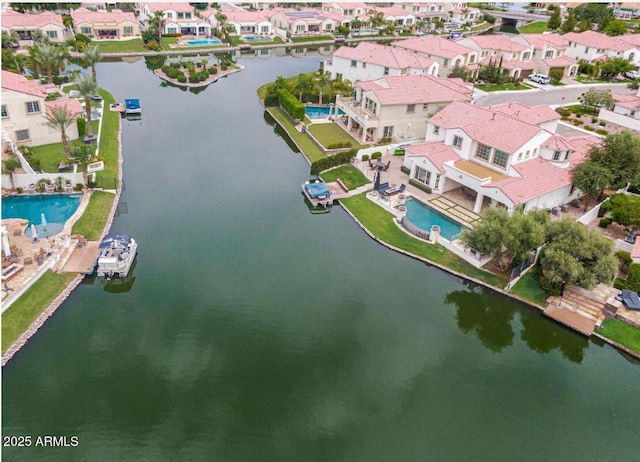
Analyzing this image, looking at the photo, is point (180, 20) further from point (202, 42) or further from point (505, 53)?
point (505, 53)

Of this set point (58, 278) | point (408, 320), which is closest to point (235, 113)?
point (58, 278)

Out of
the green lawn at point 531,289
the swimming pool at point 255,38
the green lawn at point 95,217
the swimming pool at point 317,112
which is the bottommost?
the green lawn at point 531,289

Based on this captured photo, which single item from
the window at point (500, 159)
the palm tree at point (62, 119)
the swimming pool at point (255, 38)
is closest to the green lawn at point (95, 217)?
the palm tree at point (62, 119)

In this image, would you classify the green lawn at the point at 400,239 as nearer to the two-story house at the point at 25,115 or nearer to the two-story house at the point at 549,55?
the two-story house at the point at 25,115

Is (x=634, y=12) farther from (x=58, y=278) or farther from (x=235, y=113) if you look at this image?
(x=58, y=278)

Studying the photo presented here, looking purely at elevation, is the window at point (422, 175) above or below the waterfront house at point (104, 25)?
below

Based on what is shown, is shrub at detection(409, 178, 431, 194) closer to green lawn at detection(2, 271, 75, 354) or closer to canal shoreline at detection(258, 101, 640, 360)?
canal shoreline at detection(258, 101, 640, 360)
